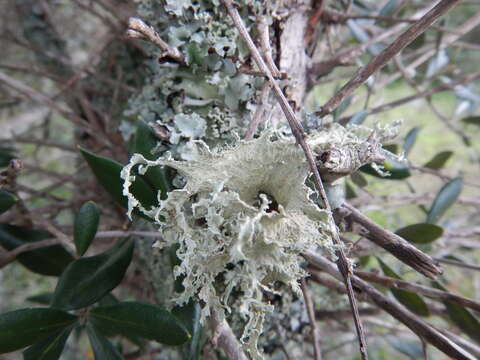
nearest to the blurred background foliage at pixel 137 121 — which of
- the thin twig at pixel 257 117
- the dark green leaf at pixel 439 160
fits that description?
the dark green leaf at pixel 439 160

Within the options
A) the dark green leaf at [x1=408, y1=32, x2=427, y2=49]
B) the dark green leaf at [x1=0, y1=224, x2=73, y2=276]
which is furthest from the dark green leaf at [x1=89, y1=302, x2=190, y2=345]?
the dark green leaf at [x1=408, y1=32, x2=427, y2=49]

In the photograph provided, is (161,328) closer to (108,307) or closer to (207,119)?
(108,307)

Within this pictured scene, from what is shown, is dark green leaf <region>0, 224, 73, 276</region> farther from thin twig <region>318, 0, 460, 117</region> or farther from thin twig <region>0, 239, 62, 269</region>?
thin twig <region>318, 0, 460, 117</region>

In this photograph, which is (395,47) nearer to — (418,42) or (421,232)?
(421,232)

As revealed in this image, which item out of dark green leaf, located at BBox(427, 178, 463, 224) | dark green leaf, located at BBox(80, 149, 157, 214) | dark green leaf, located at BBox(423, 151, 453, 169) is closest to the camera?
dark green leaf, located at BBox(80, 149, 157, 214)

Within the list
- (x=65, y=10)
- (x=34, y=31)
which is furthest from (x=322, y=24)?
(x=65, y=10)

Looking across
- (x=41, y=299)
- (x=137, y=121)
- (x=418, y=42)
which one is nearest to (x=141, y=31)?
(x=137, y=121)

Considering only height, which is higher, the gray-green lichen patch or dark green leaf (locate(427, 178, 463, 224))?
dark green leaf (locate(427, 178, 463, 224))
